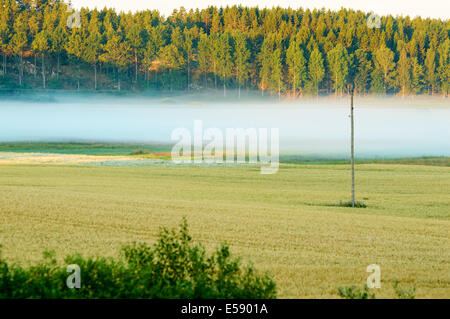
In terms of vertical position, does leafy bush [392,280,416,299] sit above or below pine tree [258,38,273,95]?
below

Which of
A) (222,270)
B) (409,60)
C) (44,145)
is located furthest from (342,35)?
(222,270)

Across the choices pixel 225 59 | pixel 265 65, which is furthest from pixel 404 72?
pixel 225 59

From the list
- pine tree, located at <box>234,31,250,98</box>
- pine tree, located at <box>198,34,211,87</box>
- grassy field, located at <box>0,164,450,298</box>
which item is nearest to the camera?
grassy field, located at <box>0,164,450,298</box>

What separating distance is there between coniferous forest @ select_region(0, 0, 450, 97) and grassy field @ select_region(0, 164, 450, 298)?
3256 inches

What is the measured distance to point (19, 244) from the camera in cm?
1834

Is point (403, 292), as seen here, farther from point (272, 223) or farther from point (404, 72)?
point (404, 72)

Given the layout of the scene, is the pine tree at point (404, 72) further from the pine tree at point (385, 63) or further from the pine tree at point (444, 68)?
the pine tree at point (444, 68)

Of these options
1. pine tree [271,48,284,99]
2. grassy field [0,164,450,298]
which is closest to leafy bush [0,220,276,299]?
grassy field [0,164,450,298]

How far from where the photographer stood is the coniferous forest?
125 meters

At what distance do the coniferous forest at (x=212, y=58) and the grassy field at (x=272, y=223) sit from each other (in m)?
82.7

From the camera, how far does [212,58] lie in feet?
415

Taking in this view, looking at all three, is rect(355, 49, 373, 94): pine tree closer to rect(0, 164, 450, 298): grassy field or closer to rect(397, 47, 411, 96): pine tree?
rect(397, 47, 411, 96): pine tree

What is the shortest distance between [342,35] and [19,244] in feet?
390
